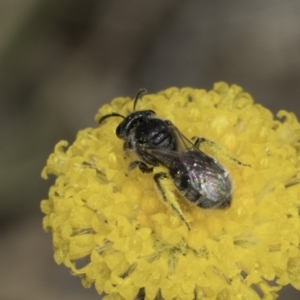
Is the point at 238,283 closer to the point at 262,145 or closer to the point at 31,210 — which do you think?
the point at 262,145

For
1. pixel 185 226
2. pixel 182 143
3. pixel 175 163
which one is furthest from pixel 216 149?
pixel 185 226

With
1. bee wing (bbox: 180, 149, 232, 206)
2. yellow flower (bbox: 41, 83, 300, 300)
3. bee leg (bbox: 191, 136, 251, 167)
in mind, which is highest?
bee leg (bbox: 191, 136, 251, 167)

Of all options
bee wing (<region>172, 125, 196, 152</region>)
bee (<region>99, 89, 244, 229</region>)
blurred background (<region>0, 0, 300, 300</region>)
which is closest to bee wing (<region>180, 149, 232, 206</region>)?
bee (<region>99, 89, 244, 229</region>)

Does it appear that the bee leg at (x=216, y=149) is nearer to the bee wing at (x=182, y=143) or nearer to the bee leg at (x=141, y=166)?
the bee wing at (x=182, y=143)

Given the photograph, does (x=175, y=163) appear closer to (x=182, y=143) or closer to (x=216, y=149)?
(x=182, y=143)

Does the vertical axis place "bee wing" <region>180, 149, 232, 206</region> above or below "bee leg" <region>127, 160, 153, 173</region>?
above

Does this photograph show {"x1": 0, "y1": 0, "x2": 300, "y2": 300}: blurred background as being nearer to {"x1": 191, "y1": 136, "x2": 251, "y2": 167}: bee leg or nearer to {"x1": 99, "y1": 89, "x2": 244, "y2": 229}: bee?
{"x1": 99, "y1": 89, "x2": 244, "y2": 229}: bee
